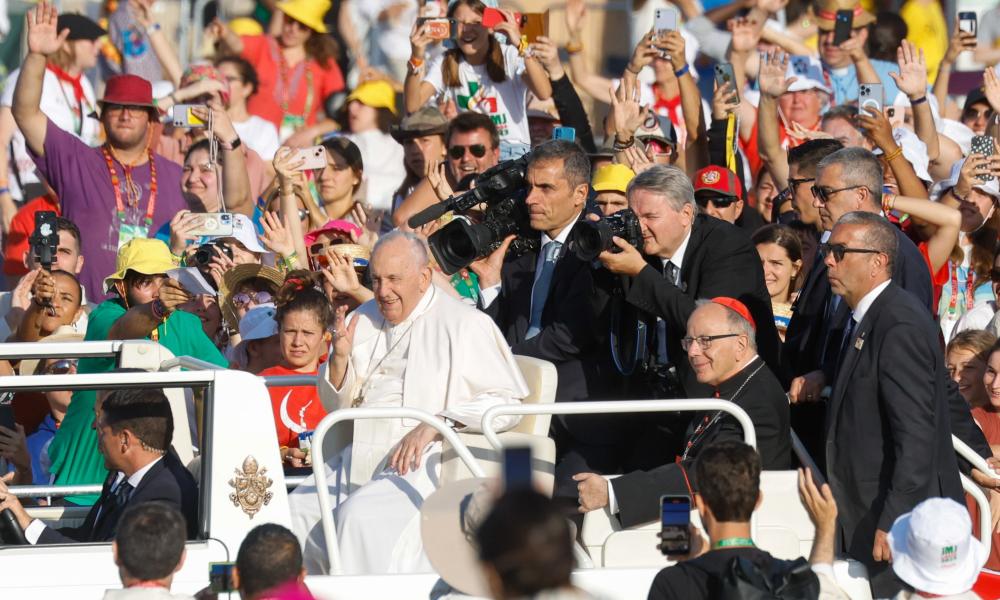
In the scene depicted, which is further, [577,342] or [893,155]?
[893,155]

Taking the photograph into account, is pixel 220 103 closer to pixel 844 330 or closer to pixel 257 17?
pixel 257 17

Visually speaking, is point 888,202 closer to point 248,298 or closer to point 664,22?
point 664,22

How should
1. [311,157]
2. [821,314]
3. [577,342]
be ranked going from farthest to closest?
[311,157]
[577,342]
[821,314]

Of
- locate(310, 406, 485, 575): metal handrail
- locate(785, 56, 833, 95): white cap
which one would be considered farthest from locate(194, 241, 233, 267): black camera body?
locate(785, 56, 833, 95): white cap

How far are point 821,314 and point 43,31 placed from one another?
5.29m

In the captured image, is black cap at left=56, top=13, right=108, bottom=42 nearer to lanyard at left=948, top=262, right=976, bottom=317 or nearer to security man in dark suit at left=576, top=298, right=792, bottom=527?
lanyard at left=948, top=262, right=976, bottom=317

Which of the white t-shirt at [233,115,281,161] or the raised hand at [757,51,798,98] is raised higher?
the raised hand at [757,51,798,98]

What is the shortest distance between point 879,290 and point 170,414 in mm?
2760

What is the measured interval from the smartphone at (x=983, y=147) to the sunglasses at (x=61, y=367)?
16.2 ft

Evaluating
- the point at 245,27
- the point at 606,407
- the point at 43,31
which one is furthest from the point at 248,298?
the point at 245,27

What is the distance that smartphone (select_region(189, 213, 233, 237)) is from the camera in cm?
883

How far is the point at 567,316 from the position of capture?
24.0 ft

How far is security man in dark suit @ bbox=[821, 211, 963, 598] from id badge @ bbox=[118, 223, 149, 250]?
16.8 feet

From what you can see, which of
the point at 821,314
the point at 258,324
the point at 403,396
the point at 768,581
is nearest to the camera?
the point at 768,581
